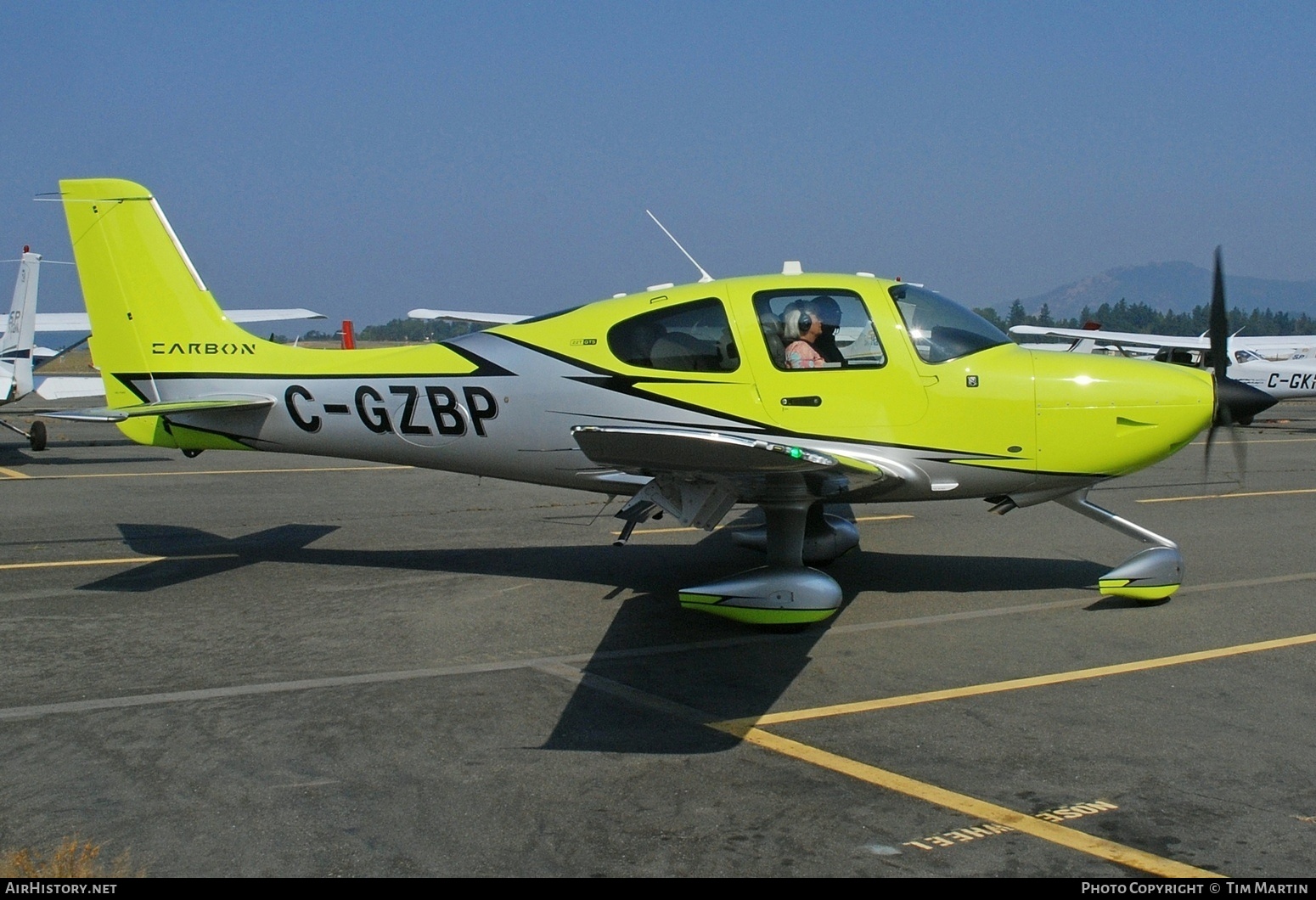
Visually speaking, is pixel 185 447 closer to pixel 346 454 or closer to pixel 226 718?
pixel 346 454

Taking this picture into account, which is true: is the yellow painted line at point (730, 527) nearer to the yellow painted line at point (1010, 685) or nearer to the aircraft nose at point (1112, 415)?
the aircraft nose at point (1112, 415)

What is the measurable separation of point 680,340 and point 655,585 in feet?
6.57

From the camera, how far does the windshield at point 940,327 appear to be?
25.9ft

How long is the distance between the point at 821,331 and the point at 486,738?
152 inches

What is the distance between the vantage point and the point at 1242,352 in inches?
1232

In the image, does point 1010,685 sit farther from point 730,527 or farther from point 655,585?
point 730,527

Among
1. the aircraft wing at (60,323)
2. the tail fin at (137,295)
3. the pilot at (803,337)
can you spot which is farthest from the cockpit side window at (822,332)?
the aircraft wing at (60,323)

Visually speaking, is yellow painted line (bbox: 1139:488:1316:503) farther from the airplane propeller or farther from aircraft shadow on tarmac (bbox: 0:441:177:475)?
aircraft shadow on tarmac (bbox: 0:441:177:475)

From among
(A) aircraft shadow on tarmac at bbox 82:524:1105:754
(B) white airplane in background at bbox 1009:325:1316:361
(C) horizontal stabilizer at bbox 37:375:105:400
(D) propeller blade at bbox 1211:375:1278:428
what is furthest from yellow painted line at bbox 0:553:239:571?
(B) white airplane in background at bbox 1009:325:1316:361

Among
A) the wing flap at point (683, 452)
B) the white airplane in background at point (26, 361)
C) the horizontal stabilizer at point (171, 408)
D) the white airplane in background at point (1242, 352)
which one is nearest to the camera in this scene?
the wing flap at point (683, 452)

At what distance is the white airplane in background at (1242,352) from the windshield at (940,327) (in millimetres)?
13756

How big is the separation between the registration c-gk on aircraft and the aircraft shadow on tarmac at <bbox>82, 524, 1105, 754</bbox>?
17.5 inches

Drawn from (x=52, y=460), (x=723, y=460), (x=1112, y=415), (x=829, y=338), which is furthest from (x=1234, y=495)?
(x=52, y=460)

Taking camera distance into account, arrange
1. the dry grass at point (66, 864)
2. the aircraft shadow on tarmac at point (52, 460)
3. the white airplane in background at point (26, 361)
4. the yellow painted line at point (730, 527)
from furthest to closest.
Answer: the white airplane in background at point (26, 361) < the aircraft shadow on tarmac at point (52, 460) < the yellow painted line at point (730, 527) < the dry grass at point (66, 864)
